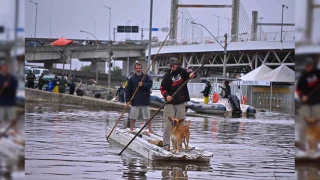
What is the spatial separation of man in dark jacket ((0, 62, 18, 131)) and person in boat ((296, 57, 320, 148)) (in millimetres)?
1477

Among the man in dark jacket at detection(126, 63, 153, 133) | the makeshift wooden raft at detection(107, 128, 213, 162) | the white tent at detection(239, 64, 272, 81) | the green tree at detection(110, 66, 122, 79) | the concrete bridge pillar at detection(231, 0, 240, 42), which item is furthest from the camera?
the green tree at detection(110, 66, 122, 79)

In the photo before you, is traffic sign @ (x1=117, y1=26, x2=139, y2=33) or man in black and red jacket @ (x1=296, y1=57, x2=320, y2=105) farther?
traffic sign @ (x1=117, y1=26, x2=139, y2=33)

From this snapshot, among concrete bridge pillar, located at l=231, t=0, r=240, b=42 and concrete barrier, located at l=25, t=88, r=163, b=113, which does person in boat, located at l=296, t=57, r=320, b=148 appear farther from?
concrete bridge pillar, located at l=231, t=0, r=240, b=42

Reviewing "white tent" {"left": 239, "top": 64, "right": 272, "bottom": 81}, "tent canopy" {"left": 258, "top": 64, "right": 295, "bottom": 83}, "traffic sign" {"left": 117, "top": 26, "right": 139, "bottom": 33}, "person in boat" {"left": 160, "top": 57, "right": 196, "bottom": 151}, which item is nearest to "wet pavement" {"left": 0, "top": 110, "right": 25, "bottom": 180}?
"person in boat" {"left": 160, "top": 57, "right": 196, "bottom": 151}

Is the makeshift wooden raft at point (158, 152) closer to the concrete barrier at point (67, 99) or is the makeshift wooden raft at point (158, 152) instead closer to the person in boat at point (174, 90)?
the person in boat at point (174, 90)

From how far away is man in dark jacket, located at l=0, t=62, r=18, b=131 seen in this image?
3.55m

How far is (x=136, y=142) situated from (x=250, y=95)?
35227 millimetres

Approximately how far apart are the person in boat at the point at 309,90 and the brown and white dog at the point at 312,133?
0.03 m

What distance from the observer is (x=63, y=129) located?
17234 millimetres

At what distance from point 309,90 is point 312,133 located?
0.22 metres

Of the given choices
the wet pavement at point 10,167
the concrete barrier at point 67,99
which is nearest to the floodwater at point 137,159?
the wet pavement at point 10,167

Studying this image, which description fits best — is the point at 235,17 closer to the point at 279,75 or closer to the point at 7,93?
the point at 279,75

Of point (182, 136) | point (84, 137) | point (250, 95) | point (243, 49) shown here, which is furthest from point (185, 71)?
point (243, 49)

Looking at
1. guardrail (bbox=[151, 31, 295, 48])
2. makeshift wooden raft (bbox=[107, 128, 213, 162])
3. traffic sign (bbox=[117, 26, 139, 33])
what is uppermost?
traffic sign (bbox=[117, 26, 139, 33])
